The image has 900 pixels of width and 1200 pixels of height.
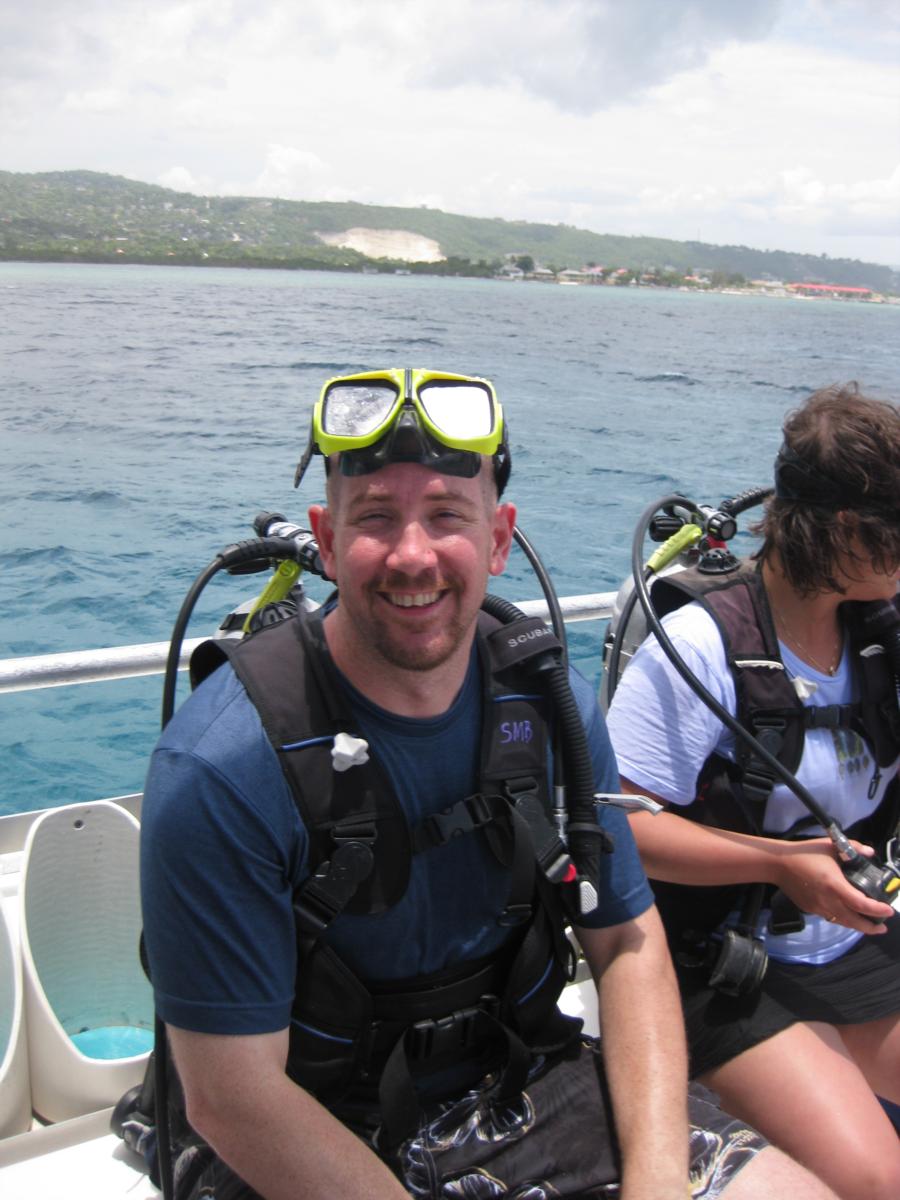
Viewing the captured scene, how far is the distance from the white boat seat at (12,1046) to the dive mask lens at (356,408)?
4.19ft

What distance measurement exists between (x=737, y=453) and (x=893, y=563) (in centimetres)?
1507

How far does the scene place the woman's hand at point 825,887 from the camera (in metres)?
1.66

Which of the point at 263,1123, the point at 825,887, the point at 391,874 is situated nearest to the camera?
the point at 263,1123

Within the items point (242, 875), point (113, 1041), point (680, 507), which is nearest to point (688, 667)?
point (680, 507)

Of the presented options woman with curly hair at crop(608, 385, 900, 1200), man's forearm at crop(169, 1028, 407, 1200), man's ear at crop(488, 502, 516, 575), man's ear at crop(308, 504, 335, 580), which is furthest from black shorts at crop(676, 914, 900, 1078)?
man's ear at crop(308, 504, 335, 580)

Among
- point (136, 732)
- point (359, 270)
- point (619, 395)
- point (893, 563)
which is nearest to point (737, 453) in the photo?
point (619, 395)

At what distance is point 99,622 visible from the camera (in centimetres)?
939

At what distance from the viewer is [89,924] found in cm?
231

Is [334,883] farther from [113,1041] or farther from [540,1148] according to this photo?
[113,1041]

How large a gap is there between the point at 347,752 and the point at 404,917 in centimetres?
25

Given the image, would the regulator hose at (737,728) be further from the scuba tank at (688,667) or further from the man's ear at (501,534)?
the man's ear at (501,534)

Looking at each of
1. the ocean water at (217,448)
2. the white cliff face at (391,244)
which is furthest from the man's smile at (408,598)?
the white cliff face at (391,244)

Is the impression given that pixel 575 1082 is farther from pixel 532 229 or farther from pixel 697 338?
pixel 532 229

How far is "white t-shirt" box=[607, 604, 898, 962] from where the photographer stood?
1765 millimetres
